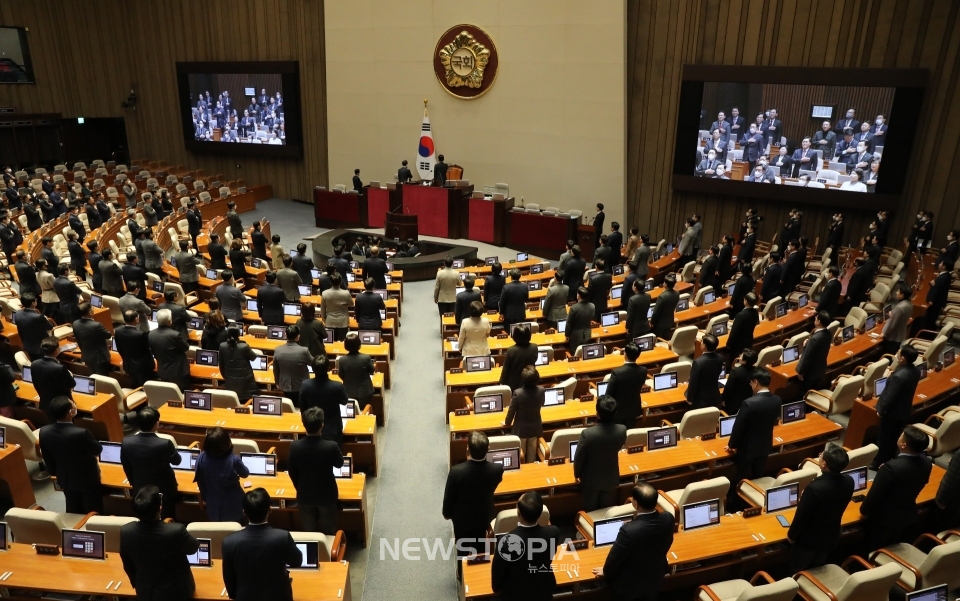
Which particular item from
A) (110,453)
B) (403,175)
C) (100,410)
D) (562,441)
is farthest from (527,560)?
(403,175)

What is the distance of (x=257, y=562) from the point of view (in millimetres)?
3596

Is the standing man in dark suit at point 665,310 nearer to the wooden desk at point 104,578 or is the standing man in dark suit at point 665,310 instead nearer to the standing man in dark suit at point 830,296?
the standing man in dark suit at point 830,296

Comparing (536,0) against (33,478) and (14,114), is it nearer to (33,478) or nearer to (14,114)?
(33,478)

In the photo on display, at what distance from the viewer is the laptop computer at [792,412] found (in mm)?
6395

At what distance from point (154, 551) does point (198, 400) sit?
300 centimetres

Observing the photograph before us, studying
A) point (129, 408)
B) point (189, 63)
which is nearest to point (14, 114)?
point (189, 63)

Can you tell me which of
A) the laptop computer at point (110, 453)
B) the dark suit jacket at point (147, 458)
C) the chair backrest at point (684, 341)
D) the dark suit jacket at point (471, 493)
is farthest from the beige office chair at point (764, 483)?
the laptop computer at point (110, 453)

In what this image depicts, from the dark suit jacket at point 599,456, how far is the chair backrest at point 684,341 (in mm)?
3542

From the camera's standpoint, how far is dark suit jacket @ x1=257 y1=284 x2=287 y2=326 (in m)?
8.80

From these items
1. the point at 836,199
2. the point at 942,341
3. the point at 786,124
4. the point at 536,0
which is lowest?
the point at 942,341

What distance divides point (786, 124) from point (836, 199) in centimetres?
192

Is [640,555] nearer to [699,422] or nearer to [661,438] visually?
[661,438]

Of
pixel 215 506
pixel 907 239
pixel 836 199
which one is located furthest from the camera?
pixel 836 199

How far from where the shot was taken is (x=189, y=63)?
71.4 ft
